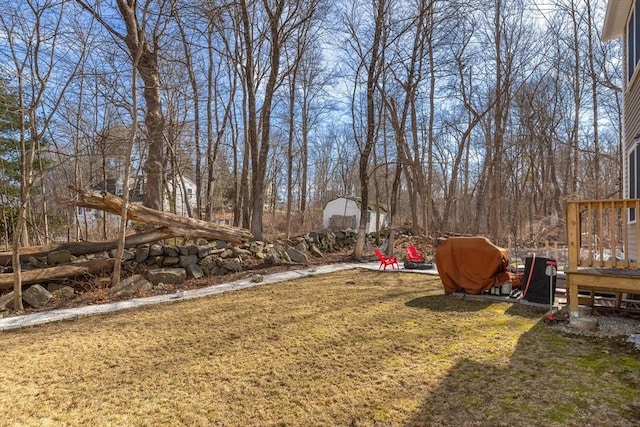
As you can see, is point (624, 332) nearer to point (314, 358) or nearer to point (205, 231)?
point (314, 358)

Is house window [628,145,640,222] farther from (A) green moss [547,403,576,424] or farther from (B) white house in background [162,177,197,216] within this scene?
(B) white house in background [162,177,197,216]

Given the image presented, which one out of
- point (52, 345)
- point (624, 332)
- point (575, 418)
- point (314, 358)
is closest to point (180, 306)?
point (52, 345)

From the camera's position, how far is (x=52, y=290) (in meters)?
6.72

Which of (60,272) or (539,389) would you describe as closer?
(539,389)

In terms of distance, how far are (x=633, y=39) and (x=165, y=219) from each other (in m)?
9.91

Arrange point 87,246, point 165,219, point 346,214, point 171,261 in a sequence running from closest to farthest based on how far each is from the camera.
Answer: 1. point 87,246
2. point 165,219
3. point 171,261
4. point 346,214

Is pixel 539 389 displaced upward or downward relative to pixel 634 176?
downward

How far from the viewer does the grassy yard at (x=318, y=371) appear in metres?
2.52

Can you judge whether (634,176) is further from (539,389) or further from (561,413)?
(561,413)

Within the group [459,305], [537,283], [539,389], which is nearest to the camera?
[539,389]

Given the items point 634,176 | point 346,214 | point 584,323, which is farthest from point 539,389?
point 346,214

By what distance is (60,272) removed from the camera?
22.4ft

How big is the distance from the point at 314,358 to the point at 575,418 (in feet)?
6.80

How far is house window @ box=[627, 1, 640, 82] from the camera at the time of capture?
6477 millimetres
